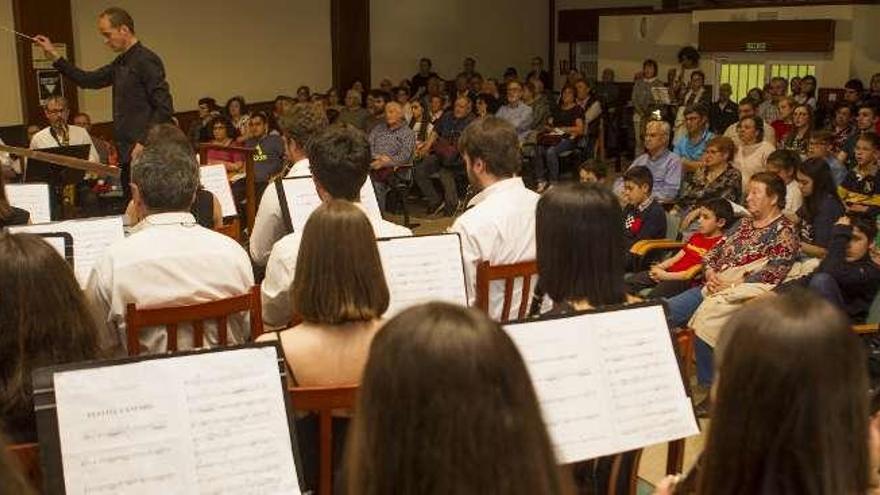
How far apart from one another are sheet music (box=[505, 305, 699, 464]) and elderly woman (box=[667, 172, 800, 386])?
2170 mm

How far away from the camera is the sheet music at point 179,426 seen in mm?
1698

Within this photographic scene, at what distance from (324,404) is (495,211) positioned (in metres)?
1.48

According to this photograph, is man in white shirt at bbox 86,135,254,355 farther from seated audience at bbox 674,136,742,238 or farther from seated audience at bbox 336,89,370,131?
seated audience at bbox 336,89,370,131

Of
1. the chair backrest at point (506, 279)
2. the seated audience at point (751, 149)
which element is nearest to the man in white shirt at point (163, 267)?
the chair backrest at point (506, 279)

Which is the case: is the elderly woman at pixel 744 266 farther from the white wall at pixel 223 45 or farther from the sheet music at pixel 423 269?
the white wall at pixel 223 45

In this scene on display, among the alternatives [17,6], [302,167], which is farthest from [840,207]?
[17,6]

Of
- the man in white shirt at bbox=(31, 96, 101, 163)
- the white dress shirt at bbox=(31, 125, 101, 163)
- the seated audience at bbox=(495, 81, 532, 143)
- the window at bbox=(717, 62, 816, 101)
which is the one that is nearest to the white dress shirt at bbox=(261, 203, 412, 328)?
the white dress shirt at bbox=(31, 125, 101, 163)

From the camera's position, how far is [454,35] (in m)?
13.6

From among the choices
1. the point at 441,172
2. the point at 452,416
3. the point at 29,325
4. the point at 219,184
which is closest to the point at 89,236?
the point at 29,325

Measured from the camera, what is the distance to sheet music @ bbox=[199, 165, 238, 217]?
4695 millimetres

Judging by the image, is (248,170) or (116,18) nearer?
(116,18)

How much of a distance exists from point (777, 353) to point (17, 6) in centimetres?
880

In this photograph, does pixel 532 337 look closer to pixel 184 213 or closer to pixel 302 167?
pixel 184 213

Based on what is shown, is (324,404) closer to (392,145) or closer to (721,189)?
(721,189)
